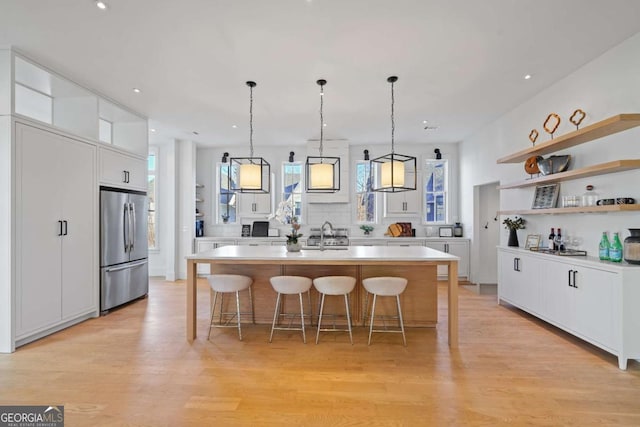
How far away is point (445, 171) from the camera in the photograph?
22.2ft

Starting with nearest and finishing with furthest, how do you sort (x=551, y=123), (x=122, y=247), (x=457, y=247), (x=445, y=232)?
(x=551, y=123)
(x=122, y=247)
(x=457, y=247)
(x=445, y=232)

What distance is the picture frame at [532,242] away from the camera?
13.1 feet

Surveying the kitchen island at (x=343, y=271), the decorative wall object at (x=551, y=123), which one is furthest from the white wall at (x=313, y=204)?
the kitchen island at (x=343, y=271)

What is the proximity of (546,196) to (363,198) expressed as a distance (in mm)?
3494

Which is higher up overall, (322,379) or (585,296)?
(585,296)

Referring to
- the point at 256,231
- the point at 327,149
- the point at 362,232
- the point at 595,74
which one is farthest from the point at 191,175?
the point at 595,74

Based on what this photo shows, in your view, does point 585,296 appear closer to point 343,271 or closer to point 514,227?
point 514,227

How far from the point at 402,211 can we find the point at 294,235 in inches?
143

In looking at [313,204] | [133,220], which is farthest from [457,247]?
[133,220]

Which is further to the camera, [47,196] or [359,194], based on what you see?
[359,194]

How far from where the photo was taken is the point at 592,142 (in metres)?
3.27

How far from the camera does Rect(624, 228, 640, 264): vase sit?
8.56ft

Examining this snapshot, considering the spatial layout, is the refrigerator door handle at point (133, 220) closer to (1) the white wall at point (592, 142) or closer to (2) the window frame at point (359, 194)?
(2) the window frame at point (359, 194)

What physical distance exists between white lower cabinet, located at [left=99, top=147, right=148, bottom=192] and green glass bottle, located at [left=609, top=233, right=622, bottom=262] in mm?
5662
